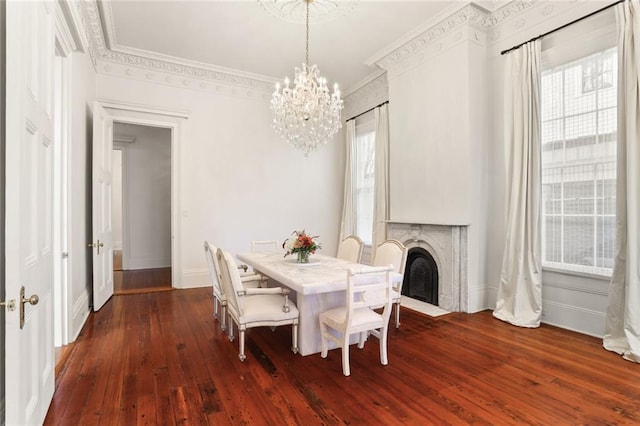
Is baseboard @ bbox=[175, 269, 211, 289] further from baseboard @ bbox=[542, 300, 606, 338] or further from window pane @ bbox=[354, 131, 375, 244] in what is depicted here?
baseboard @ bbox=[542, 300, 606, 338]

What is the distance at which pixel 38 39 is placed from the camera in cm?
180

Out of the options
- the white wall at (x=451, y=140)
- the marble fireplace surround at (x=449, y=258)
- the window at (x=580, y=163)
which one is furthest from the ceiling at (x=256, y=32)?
the marble fireplace surround at (x=449, y=258)

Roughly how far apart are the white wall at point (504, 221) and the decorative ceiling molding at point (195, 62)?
6.8 inches

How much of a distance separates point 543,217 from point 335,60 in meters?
3.64

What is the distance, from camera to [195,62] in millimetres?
5426

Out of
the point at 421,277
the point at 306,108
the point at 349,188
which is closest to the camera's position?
the point at 306,108

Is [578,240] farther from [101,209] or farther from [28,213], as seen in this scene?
[101,209]

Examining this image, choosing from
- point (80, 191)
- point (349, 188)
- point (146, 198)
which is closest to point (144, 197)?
point (146, 198)

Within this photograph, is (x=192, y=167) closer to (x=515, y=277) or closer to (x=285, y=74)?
(x=285, y=74)

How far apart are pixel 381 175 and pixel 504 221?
215cm

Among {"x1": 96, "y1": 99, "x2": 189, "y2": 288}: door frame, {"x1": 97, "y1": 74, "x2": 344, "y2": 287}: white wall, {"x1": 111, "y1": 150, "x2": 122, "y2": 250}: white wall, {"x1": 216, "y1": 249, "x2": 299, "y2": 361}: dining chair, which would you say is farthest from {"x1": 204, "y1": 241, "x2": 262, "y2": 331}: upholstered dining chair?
{"x1": 111, "y1": 150, "x2": 122, "y2": 250}: white wall

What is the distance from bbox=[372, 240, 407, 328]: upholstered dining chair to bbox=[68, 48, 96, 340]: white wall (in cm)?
313

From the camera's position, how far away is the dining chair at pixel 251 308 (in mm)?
2811

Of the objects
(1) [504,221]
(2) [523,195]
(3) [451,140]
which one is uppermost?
(3) [451,140]
